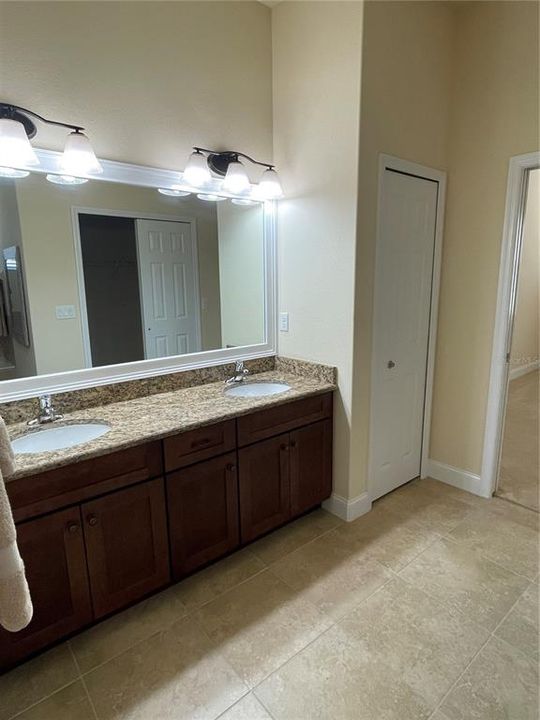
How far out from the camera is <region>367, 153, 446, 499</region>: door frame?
7.10 ft

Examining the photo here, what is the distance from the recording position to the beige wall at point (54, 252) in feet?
5.84

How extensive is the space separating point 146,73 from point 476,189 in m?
1.93

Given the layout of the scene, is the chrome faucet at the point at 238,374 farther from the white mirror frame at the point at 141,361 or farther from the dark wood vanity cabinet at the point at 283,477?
the dark wood vanity cabinet at the point at 283,477

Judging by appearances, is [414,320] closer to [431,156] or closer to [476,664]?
[431,156]

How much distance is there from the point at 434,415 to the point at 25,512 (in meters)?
2.47

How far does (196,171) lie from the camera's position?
2082 mm

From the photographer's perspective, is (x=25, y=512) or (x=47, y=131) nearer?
(x=25, y=512)

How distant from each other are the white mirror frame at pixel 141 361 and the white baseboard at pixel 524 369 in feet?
14.0

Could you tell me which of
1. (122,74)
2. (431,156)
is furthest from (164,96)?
(431,156)

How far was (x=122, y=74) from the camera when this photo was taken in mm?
1873

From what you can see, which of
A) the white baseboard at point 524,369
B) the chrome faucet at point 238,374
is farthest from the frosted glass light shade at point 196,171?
the white baseboard at point 524,369

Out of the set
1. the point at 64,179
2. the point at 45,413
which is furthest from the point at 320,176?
the point at 45,413

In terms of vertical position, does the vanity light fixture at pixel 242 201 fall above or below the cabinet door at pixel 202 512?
above

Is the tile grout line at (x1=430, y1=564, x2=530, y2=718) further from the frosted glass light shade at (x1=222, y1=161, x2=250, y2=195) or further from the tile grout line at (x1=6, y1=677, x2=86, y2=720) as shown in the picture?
the frosted glass light shade at (x1=222, y1=161, x2=250, y2=195)
